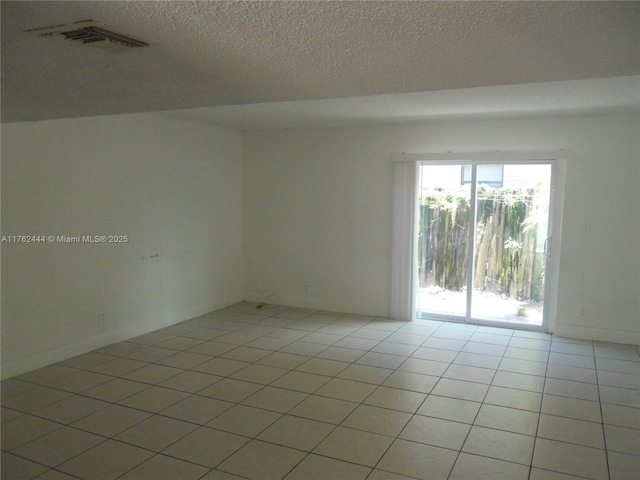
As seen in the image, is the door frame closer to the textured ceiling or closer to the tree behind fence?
the tree behind fence

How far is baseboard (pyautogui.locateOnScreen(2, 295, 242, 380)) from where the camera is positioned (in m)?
4.06

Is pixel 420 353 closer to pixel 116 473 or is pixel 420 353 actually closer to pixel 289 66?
pixel 116 473

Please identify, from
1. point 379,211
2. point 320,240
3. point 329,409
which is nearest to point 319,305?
point 320,240

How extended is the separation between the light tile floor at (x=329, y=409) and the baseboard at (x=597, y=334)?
15cm

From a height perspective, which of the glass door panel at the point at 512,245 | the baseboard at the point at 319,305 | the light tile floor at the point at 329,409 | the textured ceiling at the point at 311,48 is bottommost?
the light tile floor at the point at 329,409

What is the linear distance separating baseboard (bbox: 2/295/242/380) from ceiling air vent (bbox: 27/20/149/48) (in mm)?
3398

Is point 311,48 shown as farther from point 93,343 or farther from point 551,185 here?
point 551,185

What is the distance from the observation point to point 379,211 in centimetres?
607

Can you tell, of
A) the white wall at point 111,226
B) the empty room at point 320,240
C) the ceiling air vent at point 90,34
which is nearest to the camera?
the ceiling air vent at point 90,34

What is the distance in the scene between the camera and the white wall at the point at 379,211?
16.4 feet

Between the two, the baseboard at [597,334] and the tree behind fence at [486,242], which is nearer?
the baseboard at [597,334]

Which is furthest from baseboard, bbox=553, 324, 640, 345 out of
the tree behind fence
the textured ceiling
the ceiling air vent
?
the ceiling air vent

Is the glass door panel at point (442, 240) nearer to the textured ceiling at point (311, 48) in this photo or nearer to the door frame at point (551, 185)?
the door frame at point (551, 185)

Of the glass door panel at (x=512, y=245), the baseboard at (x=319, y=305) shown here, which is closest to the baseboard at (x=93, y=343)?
the baseboard at (x=319, y=305)
